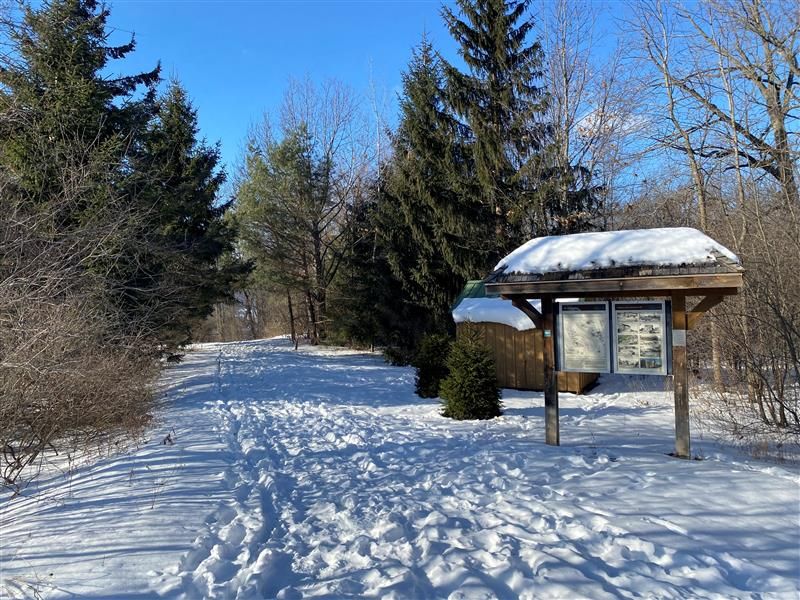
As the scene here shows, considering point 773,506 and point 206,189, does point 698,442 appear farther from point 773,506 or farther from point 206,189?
point 206,189

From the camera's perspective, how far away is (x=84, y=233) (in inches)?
336

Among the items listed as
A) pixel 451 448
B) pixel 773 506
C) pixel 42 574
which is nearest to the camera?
pixel 42 574

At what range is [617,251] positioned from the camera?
6406mm

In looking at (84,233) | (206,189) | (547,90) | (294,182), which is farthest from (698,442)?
(294,182)

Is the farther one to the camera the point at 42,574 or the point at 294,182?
the point at 294,182

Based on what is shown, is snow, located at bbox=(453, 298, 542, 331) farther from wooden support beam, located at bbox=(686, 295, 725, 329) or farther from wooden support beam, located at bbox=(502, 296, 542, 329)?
wooden support beam, located at bbox=(686, 295, 725, 329)

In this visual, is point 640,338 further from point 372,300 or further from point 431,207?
point 372,300

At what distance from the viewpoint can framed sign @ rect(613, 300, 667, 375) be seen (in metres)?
6.45

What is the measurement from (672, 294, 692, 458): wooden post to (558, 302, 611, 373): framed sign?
788 millimetres

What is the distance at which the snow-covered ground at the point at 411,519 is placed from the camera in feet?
11.5

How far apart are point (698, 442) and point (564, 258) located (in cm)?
348

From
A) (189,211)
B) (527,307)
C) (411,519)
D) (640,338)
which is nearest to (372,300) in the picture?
(189,211)

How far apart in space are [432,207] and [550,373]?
39.2 feet

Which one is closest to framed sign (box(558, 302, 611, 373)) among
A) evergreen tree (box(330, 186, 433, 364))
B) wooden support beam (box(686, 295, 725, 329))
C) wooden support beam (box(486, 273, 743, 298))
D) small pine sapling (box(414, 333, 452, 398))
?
wooden support beam (box(486, 273, 743, 298))
